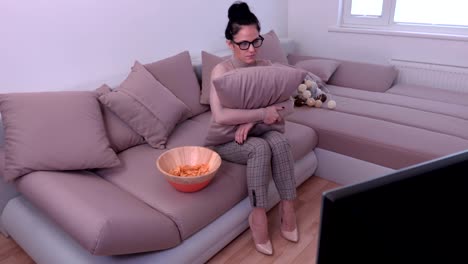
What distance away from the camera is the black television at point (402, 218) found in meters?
0.46

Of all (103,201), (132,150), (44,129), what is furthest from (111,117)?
(103,201)

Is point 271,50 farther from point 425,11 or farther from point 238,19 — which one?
point 425,11

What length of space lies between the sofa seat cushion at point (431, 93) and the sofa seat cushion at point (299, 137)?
1068 millimetres

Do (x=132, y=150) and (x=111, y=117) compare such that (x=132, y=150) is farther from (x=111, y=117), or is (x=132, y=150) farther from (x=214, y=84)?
(x=214, y=84)

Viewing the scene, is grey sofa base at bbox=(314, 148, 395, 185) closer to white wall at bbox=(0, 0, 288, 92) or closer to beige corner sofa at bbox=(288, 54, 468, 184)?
beige corner sofa at bbox=(288, 54, 468, 184)

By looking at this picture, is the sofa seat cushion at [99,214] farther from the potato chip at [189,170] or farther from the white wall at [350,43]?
the white wall at [350,43]

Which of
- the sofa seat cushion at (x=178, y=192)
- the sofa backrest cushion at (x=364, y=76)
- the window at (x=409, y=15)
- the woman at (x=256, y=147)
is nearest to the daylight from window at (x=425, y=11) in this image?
the window at (x=409, y=15)

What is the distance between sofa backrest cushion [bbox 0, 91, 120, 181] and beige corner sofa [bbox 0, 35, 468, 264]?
0.06 meters

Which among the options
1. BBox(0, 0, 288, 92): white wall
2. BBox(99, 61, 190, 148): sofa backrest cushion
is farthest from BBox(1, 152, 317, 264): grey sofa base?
BBox(0, 0, 288, 92): white wall

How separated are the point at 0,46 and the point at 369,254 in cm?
216

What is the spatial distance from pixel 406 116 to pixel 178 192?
1688mm

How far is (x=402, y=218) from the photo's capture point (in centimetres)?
50

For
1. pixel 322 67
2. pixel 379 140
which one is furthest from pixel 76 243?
pixel 322 67

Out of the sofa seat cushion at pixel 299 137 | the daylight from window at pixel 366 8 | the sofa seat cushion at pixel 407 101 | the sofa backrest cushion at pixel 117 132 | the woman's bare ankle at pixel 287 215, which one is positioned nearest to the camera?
the woman's bare ankle at pixel 287 215
